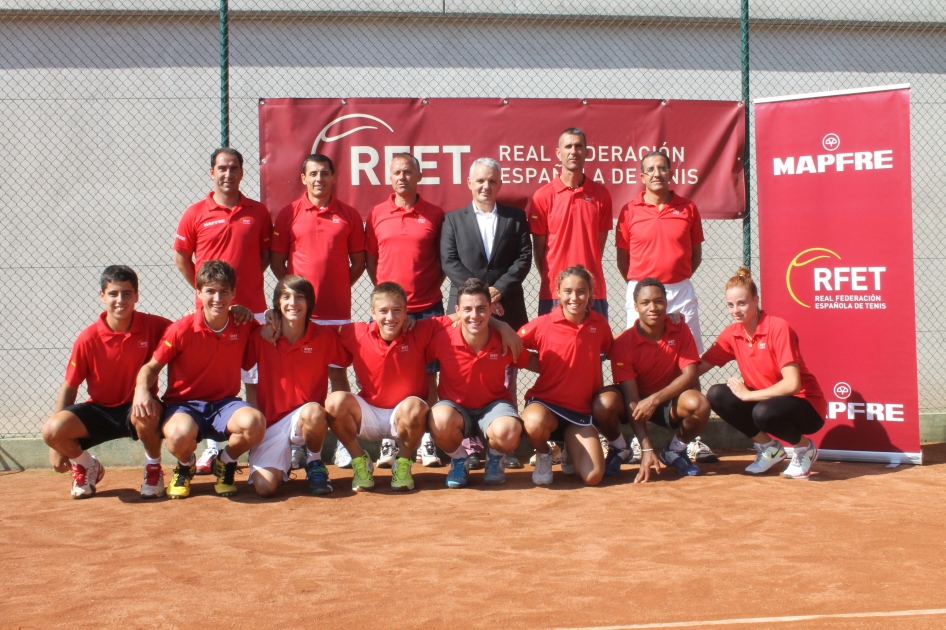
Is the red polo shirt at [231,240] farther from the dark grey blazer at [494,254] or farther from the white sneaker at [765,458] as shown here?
the white sneaker at [765,458]

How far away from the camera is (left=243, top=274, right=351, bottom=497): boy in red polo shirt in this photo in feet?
15.9

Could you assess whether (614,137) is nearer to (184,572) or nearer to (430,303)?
(430,303)

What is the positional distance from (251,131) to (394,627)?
6.16m

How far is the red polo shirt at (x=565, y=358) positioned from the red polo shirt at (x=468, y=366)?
5.6 inches

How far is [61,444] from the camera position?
4.77 meters

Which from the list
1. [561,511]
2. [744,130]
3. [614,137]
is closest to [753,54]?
[744,130]

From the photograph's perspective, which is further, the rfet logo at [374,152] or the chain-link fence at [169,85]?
the chain-link fence at [169,85]

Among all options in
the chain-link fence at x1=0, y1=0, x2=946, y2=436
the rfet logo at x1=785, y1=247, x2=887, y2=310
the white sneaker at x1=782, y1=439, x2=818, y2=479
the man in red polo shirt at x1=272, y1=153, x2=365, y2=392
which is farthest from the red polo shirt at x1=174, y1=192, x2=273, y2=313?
the rfet logo at x1=785, y1=247, x2=887, y2=310

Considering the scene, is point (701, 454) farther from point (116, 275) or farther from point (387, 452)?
point (116, 275)

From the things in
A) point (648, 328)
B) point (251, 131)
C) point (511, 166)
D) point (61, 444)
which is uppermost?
point (251, 131)

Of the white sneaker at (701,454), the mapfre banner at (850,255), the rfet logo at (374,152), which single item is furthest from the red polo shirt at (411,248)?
the mapfre banner at (850,255)

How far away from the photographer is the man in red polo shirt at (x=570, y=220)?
5609 millimetres

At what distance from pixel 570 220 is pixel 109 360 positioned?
2917mm

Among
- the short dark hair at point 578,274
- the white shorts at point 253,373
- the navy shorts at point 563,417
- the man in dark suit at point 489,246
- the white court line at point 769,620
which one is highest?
the man in dark suit at point 489,246
